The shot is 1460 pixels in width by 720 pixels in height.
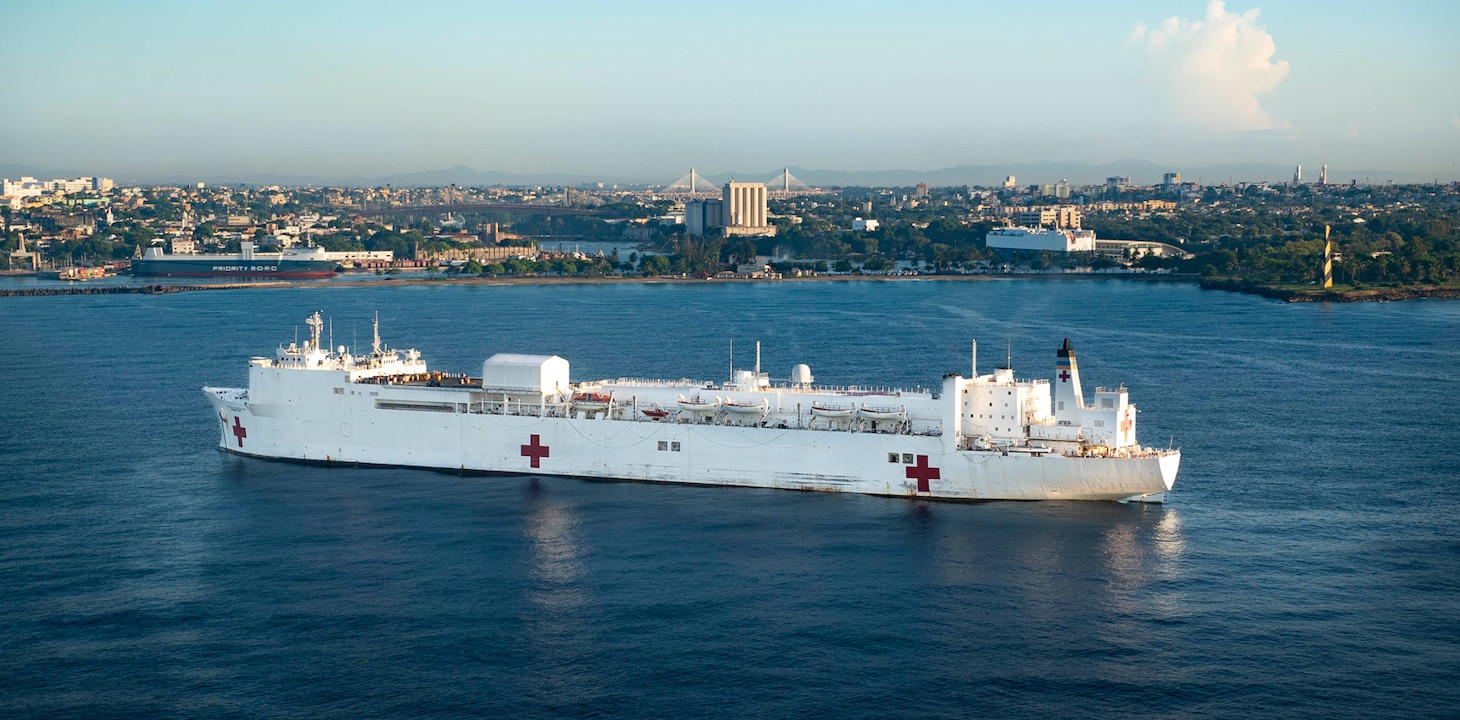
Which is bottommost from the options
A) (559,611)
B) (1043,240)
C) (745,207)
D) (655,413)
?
(559,611)

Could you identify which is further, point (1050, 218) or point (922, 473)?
point (1050, 218)

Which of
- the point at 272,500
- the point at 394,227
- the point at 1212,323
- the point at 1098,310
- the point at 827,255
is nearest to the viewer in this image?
the point at 272,500

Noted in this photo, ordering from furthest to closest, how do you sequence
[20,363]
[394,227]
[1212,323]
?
[394,227]
[1212,323]
[20,363]

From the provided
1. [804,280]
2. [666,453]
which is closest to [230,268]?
[804,280]

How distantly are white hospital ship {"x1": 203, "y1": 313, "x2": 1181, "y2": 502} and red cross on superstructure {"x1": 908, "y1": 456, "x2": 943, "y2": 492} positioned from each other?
14 mm

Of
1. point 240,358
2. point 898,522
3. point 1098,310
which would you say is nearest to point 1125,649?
point 898,522

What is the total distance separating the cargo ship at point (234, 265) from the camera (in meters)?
72.4

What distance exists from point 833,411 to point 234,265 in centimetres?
6022

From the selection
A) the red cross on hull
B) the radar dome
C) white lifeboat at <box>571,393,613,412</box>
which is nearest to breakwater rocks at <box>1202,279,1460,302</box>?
the radar dome

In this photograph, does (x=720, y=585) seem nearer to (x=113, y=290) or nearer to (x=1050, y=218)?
(x=113, y=290)

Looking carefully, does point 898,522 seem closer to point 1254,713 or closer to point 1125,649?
point 1125,649

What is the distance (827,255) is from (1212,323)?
151ft

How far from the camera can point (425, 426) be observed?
2150 centimetres

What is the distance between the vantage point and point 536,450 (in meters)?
21.0
